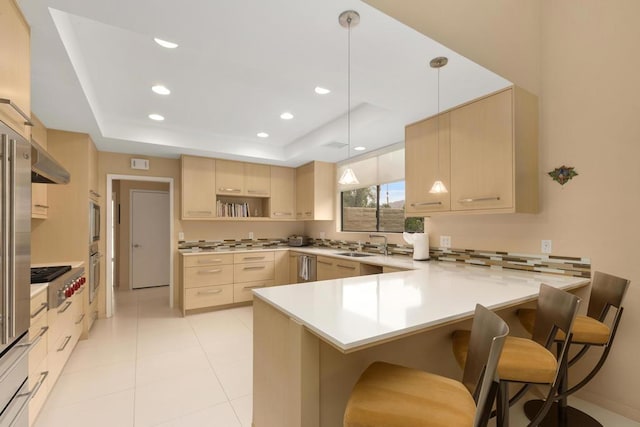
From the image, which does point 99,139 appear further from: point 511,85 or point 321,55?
point 511,85

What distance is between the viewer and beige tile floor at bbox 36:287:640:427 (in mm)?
1930

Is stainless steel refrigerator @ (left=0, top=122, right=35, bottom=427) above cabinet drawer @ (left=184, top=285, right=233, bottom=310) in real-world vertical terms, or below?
above

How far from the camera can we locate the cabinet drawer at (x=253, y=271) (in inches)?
173

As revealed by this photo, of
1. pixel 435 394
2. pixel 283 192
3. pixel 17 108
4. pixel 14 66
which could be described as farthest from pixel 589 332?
pixel 283 192

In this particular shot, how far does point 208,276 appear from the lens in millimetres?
4172

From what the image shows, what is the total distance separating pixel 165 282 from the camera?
5.95m

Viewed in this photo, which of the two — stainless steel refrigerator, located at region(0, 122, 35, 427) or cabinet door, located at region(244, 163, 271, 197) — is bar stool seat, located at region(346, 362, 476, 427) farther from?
cabinet door, located at region(244, 163, 271, 197)

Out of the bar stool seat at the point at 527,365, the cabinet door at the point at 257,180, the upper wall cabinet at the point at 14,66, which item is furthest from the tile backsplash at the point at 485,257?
the upper wall cabinet at the point at 14,66

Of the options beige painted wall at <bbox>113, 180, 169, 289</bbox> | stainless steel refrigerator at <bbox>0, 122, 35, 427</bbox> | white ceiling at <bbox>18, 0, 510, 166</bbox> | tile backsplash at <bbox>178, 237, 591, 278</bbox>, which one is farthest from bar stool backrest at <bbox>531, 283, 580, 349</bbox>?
beige painted wall at <bbox>113, 180, 169, 289</bbox>

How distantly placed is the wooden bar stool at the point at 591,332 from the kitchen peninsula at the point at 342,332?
0.15 meters

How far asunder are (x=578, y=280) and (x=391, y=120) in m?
2.00

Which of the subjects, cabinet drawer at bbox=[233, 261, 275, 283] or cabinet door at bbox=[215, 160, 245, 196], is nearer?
cabinet drawer at bbox=[233, 261, 275, 283]

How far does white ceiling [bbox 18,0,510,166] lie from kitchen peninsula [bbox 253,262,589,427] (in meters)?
1.41

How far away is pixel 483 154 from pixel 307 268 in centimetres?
272
